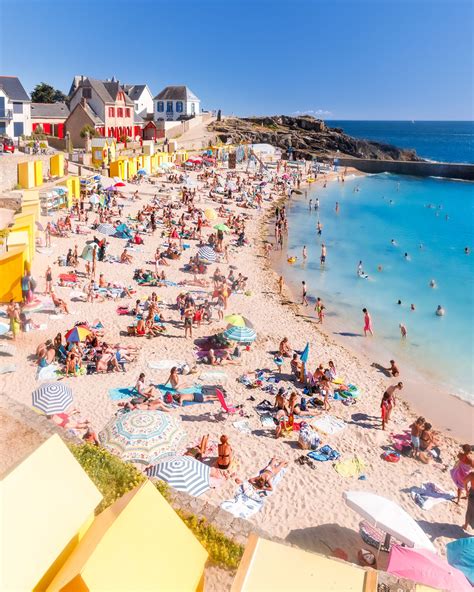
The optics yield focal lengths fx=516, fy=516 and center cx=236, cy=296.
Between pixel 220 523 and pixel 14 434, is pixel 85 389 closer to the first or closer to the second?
pixel 14 434

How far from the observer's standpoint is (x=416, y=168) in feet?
231

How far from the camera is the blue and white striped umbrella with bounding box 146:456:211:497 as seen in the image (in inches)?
317

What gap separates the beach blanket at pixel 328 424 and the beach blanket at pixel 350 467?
99 cm

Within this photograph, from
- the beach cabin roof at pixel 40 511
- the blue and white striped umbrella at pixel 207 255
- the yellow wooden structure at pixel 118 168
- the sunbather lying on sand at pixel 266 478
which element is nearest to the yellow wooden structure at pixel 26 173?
the yellow wooden structure at pixel 118 168

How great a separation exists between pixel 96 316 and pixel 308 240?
1862cm

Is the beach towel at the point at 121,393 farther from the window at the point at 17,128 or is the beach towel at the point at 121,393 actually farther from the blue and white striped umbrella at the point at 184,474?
the window at the point at 17,128

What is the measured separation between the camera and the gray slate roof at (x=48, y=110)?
42175 mm

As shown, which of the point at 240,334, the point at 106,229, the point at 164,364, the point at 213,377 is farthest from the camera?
the point at 106,229

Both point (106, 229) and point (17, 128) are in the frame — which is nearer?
point (106, 229)

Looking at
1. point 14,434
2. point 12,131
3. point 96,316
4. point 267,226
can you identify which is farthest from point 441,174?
point 14,434

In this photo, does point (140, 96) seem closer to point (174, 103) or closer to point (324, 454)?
point (174, 103)

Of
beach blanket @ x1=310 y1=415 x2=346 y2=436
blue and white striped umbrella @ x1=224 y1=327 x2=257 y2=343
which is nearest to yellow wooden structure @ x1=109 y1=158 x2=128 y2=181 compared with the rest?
blue and white striped umbrella @ x1=224 y1=327 x2=257 y2=343

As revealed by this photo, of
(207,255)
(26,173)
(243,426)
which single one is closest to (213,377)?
(243,426)

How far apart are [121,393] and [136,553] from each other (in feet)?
23.3
